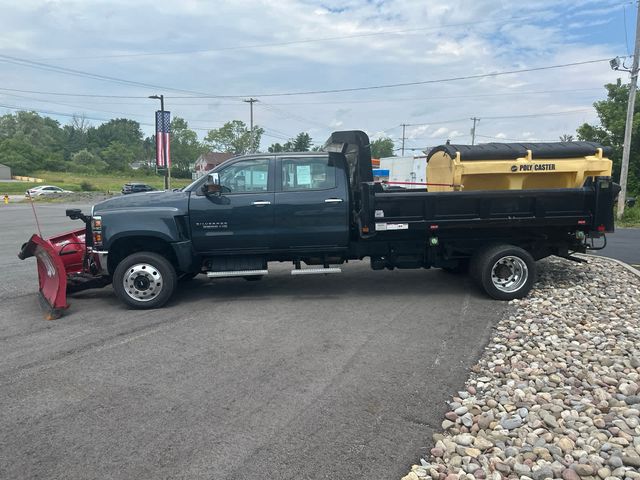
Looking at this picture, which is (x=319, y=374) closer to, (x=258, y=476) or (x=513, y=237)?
(x=258, y=476)

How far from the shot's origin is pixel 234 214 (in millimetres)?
7031

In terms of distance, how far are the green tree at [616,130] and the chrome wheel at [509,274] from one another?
95.1 feet

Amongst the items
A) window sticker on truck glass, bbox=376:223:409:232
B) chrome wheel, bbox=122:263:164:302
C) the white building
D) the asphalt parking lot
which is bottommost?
the asphalt parking lot

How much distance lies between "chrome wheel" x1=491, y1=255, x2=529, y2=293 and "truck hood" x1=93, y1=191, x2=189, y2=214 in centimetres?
449

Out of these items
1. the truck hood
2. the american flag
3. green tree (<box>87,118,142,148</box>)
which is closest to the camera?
the truck hood

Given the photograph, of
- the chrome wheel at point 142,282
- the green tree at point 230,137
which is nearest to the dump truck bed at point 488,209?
the chrome wheel at point 142,282

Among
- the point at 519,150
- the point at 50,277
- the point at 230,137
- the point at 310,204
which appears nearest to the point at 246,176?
the point at 310,204

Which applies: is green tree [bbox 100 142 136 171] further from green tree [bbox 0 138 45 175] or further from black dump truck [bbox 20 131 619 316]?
black dump truck [bbox 20 131 619 316]

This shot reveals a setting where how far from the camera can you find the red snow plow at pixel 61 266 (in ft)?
21.4

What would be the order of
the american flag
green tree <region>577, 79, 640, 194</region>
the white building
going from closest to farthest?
green tree <region>577, 79, 640, 194</region> < the white building < the american flag

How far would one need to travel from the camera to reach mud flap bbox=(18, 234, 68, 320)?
21.1ft

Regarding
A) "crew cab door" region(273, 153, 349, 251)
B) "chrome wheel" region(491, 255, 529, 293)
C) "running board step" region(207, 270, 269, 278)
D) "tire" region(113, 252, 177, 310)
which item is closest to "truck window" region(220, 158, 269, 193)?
"crew cab door" region(273, 153, 349, 251)

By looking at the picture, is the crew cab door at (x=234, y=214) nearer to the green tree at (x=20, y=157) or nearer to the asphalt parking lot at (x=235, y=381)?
the asphalt parking lot at (x=235, y=381)

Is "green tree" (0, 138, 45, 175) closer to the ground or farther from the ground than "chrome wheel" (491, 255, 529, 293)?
farther from the ground
